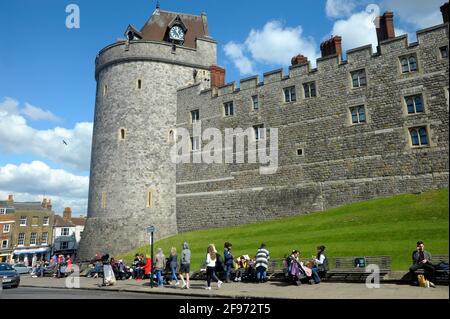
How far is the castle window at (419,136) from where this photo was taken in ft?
74.0

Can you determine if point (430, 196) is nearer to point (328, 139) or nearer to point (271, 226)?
point (328, 139)

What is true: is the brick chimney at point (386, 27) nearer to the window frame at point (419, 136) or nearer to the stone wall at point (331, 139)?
the stone wall at point (331, 139)

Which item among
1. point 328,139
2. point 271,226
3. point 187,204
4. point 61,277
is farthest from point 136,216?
point 328,139

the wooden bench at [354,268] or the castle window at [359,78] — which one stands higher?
the castle window at [359,78]

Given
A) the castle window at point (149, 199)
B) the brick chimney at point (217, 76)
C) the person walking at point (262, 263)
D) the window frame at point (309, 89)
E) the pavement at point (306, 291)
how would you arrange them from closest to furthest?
the pavement at point (306, 291), the person walking at point (262, 263), the window frame at point (309, 89), the castle window at point (149, 199), the brick chimney at point (217, 76)

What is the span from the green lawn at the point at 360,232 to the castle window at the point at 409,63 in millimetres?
7656

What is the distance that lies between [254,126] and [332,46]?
8.15 m

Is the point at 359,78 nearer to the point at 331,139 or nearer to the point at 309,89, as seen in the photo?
the point at 309,89

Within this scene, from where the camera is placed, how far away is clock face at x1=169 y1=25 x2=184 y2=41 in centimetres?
3643

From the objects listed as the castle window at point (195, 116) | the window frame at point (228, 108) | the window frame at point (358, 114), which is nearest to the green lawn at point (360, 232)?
the window frame at point (358, 114)

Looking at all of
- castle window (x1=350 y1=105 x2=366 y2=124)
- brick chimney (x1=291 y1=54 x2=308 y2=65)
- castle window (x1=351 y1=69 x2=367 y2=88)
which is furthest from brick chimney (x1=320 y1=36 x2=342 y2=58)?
castle window (x1=350 y1=105 x2=366 y2=124)

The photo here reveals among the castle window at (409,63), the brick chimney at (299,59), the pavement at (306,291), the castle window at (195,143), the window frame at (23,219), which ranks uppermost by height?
the brick chimney at (299,59)

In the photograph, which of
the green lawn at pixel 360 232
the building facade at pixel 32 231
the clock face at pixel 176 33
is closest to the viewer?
the green lawn at pixel 360 232

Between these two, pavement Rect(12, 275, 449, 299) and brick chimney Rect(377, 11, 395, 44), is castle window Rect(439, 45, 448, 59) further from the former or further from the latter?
pavement Rect(12, 275, 449, 299)
